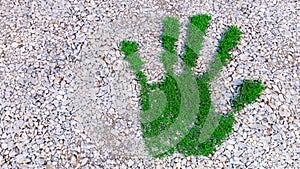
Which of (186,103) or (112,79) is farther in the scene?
(112,79)

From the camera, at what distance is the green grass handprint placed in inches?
264

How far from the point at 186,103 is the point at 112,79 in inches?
60.3

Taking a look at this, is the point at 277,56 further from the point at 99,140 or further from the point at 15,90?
the point at 15,90

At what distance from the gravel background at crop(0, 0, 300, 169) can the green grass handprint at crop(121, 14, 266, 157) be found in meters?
0.16

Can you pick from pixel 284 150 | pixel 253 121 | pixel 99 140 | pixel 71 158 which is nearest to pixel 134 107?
pixel 99 140

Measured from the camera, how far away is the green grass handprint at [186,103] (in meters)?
6.71

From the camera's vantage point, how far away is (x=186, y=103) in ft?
23.5

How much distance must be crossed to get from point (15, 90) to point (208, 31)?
4212 millimetres

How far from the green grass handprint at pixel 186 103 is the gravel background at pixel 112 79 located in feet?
0.51

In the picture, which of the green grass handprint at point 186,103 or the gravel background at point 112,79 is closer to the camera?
the gravel background at point 112,79

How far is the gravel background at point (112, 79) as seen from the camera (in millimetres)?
6574

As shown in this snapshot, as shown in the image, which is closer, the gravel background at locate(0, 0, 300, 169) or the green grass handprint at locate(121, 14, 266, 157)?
the gravel background at locate(0, 0, 300, 169)

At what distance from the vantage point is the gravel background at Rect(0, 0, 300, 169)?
6574 mm

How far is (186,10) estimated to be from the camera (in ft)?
28.3
